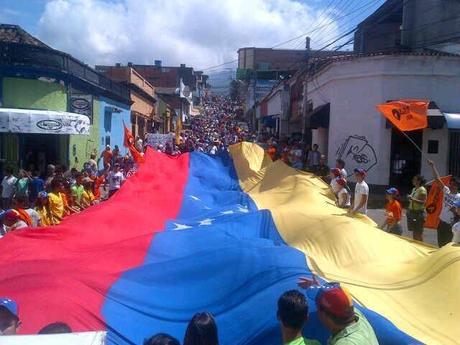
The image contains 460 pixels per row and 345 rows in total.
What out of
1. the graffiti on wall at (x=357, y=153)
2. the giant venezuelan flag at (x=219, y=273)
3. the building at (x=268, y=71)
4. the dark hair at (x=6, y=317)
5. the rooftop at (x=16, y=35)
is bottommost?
the giant venezuelan flag at (x=219, y=273)

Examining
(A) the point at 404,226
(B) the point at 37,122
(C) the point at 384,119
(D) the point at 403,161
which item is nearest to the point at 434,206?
(A) the point at 404,226

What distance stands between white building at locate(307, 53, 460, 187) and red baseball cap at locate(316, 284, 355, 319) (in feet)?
48.2

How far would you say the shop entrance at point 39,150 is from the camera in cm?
1650

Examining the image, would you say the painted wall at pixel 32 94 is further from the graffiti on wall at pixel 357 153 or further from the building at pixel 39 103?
the graffiti on wall at pixel 357 153

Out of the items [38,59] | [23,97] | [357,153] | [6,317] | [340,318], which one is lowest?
[6,317]

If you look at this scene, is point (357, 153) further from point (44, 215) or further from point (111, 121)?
point (44, 215)

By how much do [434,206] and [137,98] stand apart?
82.5 feet

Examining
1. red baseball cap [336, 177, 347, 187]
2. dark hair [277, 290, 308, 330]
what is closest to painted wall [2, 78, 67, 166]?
red baseball cap [336, 177, 347, 187]

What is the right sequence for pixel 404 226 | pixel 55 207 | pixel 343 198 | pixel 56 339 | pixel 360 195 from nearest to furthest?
pixel 56 339 < pixel 55 207 < pixel 360 195 < pixel 343 198 < pixel 404 226

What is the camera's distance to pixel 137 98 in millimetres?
31938

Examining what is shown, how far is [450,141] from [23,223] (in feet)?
47.5

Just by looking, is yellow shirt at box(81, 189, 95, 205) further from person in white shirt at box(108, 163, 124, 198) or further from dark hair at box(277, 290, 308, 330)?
dark hair at box(277, 290, 308, 330)

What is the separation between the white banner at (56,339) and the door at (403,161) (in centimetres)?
1639

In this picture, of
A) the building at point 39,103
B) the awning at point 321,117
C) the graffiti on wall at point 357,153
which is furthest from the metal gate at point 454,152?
the building at point 39,103
